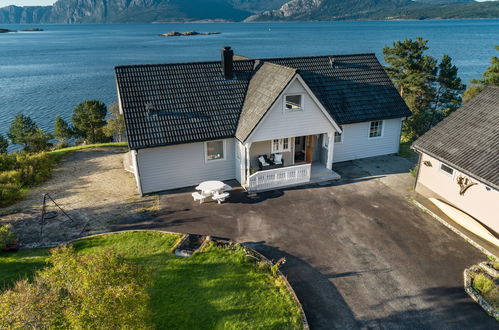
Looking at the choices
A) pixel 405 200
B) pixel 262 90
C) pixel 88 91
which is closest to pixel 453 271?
pixel 405 200

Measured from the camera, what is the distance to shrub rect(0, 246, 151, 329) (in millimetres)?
7262

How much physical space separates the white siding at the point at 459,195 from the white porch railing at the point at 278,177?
6.74m

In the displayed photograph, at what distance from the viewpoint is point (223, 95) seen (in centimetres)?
2228

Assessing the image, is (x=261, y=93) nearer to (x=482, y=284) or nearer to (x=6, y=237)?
(x=482, y=284)

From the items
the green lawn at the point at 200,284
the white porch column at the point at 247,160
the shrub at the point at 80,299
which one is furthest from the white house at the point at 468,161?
the shrub at the point at 80,299

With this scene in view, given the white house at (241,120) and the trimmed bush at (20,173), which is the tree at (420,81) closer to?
the white house at (241,120)

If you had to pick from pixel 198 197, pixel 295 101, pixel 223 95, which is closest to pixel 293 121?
pixel 295 101

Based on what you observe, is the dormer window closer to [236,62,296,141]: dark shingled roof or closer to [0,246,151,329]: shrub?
[236,62,296,141]: dark shingled roof

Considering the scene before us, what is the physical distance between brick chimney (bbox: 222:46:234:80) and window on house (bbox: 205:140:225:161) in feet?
15.6

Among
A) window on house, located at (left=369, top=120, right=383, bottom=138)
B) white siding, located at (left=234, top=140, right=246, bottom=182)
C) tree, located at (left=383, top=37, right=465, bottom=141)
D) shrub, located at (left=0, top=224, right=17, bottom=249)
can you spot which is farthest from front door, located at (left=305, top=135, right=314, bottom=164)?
shrub, located at (left=0, top=224, right=17, bottom=249)

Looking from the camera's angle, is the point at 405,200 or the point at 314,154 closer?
the point at 405,200

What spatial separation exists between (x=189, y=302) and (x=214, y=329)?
4.91 feet

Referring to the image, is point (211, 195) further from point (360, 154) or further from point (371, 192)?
point (360, 154)

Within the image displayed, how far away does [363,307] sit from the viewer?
12266mm
